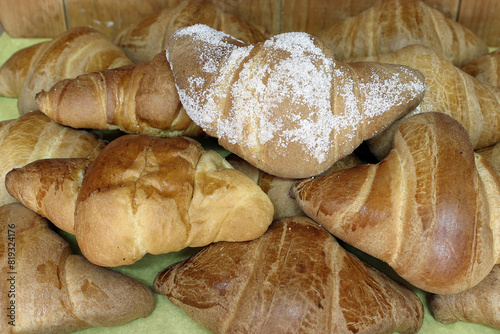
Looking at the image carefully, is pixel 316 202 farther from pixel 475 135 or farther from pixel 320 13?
pixel 320 13

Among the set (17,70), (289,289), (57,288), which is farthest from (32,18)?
(289,289)

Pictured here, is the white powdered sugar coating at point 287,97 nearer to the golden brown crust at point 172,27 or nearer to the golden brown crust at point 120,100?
the golden brown crust at point 120,100

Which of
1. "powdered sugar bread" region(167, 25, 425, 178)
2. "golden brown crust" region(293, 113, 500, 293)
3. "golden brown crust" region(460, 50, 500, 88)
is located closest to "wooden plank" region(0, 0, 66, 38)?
"powdered sugar bread" region(167, 25, 425, 178)

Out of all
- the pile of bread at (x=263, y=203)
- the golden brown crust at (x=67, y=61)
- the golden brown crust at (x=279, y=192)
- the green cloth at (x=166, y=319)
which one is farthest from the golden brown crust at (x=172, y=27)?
the green cloth at (x=166, y=319)

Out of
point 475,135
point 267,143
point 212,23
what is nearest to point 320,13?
point 212,23

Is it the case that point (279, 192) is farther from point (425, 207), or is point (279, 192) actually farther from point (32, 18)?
point (32, 18)

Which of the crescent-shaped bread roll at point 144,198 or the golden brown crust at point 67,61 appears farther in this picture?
the golden brown crust at point 67,61
